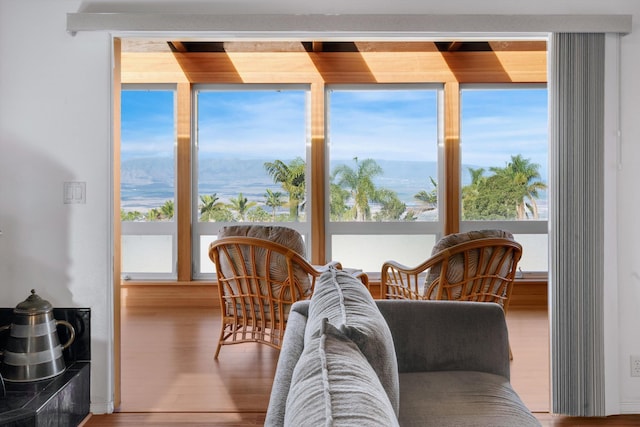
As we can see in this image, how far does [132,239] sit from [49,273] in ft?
9.89

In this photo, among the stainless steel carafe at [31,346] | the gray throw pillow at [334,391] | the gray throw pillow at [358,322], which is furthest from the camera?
the stainless steel carafe at [31,346]

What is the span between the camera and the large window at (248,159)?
587cm

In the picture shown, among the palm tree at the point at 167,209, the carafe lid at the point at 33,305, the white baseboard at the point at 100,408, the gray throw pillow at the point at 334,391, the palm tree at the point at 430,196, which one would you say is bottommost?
the white baseboard at the point at 100,408

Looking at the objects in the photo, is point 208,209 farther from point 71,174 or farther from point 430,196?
point 71,174

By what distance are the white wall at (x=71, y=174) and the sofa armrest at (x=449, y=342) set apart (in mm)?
1059

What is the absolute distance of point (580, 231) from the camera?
2.81 metres

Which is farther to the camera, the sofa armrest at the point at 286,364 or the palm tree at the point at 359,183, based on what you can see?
the palm tree at the point at 359,183

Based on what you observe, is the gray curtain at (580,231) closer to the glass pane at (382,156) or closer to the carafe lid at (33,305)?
the carafe lid at (33,305)

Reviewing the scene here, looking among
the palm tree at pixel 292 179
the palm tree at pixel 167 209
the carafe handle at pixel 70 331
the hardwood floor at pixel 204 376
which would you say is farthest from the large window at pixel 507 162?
the carafe handle at pixel 70 331

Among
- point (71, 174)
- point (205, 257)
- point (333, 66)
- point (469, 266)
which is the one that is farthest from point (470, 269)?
point (205, 257)

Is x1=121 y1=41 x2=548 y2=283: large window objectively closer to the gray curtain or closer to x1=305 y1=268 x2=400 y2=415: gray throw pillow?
the gray curtain

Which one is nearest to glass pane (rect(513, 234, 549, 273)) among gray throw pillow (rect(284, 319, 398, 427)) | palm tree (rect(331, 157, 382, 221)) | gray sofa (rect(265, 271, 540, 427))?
palm tree (rect(331, 157, 382, 221))

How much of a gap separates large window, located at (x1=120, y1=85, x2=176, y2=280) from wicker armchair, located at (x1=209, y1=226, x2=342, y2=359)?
2.35 m

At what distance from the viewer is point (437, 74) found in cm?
572
